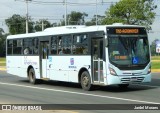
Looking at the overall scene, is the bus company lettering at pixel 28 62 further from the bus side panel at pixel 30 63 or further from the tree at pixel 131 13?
the tree at pixel 131 13

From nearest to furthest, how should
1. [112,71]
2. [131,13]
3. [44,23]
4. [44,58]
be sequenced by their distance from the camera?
[112,71] < [44,58] < [131,13] < [44,23]

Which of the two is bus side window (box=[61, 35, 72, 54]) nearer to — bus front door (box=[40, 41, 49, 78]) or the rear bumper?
bus front door (box=[40, 41, 49, 78])

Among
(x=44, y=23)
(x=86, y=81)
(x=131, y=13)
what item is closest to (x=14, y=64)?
(x=86, y=81)

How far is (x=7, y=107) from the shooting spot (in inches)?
546

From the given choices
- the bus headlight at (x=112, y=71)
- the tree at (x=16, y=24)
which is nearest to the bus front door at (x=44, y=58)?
the bus headlight at (x=112, y=71)

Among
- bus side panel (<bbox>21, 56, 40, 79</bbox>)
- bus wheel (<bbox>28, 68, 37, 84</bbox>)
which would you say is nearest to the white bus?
bus side panel (<bbox>21, 56, 40, 79</bbox>)

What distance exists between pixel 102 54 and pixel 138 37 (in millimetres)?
1767

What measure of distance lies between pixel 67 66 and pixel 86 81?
201 centimetres

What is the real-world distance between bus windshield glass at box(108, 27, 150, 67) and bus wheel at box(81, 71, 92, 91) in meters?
1.62

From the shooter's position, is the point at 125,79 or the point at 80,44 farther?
the point at 80,44

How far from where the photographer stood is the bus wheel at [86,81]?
62.8 feet

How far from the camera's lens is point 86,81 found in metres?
19.4

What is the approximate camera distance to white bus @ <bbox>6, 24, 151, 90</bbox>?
1825 cm

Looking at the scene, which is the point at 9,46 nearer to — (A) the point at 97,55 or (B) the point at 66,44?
(B) the point at 66,44
